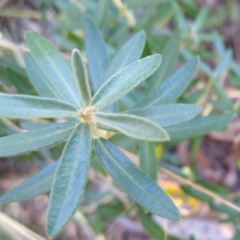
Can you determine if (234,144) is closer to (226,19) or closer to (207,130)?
(226,19)

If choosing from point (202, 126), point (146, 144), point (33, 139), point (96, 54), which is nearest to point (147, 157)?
point (146, 144)

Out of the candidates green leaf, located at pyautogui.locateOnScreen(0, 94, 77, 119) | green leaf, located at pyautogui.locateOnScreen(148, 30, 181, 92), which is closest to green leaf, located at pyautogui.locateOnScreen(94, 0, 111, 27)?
green leaf, located at pyautogui.locateOnScreen(148, 30, 181, 92)

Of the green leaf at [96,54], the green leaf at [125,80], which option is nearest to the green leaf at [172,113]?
the green leaf at [125,80]

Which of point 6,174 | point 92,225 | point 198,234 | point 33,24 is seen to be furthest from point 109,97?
point 198,234

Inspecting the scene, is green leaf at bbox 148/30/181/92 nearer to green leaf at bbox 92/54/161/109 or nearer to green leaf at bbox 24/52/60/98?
green leaf at bbox 24/52/60/98

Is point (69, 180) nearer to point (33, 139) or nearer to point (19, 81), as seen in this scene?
point (33, 139)
